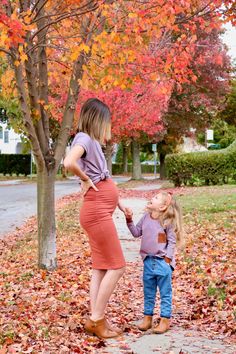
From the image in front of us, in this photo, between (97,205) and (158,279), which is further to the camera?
(158,279)

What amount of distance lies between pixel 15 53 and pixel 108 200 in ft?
11.0

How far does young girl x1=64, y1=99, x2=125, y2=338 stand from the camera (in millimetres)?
5211

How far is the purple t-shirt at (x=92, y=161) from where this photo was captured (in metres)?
5.27

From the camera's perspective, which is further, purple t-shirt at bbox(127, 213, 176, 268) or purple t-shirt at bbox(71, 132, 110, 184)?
purple t-shirt at bbox(127, 213, 176, 268)

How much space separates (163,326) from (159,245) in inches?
27.4

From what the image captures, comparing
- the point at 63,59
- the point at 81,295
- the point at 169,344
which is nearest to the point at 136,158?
the point at 63,59

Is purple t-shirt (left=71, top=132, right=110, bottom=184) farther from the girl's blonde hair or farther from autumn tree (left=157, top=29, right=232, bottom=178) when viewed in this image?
autumn tree (left=157, top=29, right=232, bottom=178)

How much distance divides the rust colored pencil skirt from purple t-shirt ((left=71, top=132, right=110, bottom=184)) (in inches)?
2.5

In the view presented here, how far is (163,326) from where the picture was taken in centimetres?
552

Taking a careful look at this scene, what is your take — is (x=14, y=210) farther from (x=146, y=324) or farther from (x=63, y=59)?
(x=146, y=324)

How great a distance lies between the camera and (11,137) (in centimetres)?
8219

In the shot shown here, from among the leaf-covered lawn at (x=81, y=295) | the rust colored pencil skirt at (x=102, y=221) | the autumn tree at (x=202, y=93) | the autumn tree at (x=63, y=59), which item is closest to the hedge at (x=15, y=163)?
the autumn tree at (x=202, y=93)

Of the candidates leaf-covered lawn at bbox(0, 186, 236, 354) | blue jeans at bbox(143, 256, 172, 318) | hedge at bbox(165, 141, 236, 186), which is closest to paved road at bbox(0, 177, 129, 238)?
leaf-covered lawn at bbox(0, 186, 236, 354)

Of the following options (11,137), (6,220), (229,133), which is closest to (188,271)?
(6,220)
